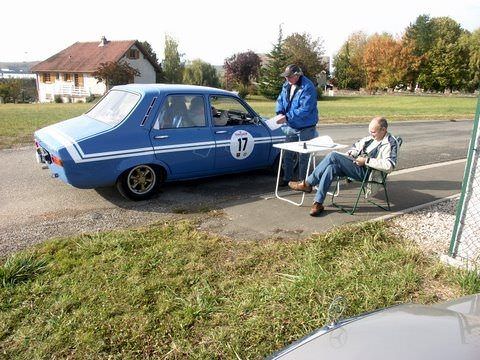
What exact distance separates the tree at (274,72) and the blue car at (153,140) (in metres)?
41.2

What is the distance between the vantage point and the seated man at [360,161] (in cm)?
533

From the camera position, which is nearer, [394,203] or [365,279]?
[365,279]

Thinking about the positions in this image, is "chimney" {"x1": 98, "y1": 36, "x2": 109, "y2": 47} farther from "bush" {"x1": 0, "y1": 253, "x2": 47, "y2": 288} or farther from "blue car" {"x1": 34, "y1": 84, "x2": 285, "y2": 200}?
"bush" {"x1": 0, "y1": 253, "x2": 47, "y2": 288}

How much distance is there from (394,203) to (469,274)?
2.35 m

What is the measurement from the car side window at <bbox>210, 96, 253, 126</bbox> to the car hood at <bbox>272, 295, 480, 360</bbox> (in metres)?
4.72

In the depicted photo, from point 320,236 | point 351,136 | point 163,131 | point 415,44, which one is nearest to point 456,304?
point 320,236

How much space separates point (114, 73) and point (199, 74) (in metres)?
13.0

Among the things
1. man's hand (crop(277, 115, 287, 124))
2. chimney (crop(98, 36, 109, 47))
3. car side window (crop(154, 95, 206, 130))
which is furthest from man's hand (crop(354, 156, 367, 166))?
chimney (crop(98, 36, 109, 47))

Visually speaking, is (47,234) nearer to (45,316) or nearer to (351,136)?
(45,316)

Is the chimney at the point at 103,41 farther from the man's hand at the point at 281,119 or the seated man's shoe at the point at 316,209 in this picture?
the seated man's shoe at the point at 316,209

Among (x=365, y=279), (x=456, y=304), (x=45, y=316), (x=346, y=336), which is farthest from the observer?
(x=365, y=279)

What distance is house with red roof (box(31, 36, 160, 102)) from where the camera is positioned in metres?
51.7

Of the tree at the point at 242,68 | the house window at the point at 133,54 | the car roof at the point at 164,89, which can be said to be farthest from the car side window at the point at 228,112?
the tree at the point at 242,68

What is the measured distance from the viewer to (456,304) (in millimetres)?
2324
